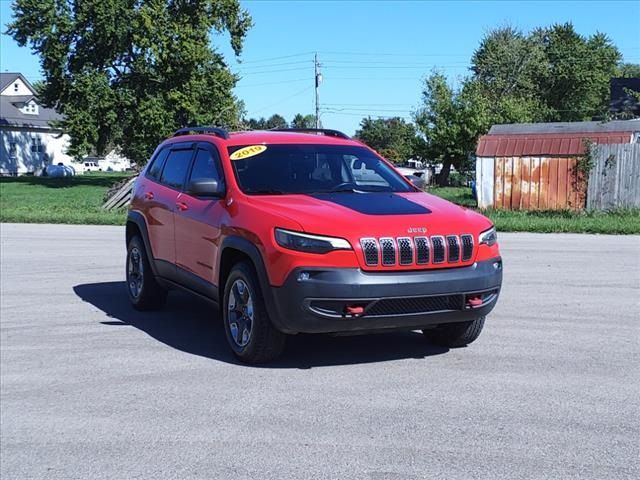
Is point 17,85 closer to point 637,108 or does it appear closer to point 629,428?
point 637,108

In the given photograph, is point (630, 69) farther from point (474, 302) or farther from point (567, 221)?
point (474, 302)

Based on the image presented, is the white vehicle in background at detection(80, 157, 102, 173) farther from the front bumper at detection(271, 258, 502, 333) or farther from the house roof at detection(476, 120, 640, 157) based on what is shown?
the front bumper at detection(271, 258, 502, 333)

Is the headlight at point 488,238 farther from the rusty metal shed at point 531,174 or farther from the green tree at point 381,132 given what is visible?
the green tree at point 381,132

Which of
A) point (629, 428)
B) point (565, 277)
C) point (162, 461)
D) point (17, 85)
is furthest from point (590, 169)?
point (17, 85)

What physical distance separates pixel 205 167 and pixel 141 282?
75.1 inches

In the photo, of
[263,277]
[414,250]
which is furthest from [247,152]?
[414,250]

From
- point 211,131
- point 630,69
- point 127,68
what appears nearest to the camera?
point 211,131

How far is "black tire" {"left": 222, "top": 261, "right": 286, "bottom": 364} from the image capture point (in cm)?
572

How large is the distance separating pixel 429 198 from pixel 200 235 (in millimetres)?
2051

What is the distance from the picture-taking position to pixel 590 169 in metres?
21.5

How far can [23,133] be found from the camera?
6800 cm

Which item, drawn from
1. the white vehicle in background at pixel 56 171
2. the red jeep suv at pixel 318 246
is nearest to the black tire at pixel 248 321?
the red jeep suv at pixel 318 246

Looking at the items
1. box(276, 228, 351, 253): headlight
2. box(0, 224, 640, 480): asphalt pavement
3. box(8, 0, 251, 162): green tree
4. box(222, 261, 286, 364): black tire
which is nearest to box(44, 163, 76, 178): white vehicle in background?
box(8, 0, 251, 162): green tree

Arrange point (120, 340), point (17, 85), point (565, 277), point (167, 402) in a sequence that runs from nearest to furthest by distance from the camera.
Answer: point (167, 402)
point (120, 340)
point (565, 277)
point (17, 85)
